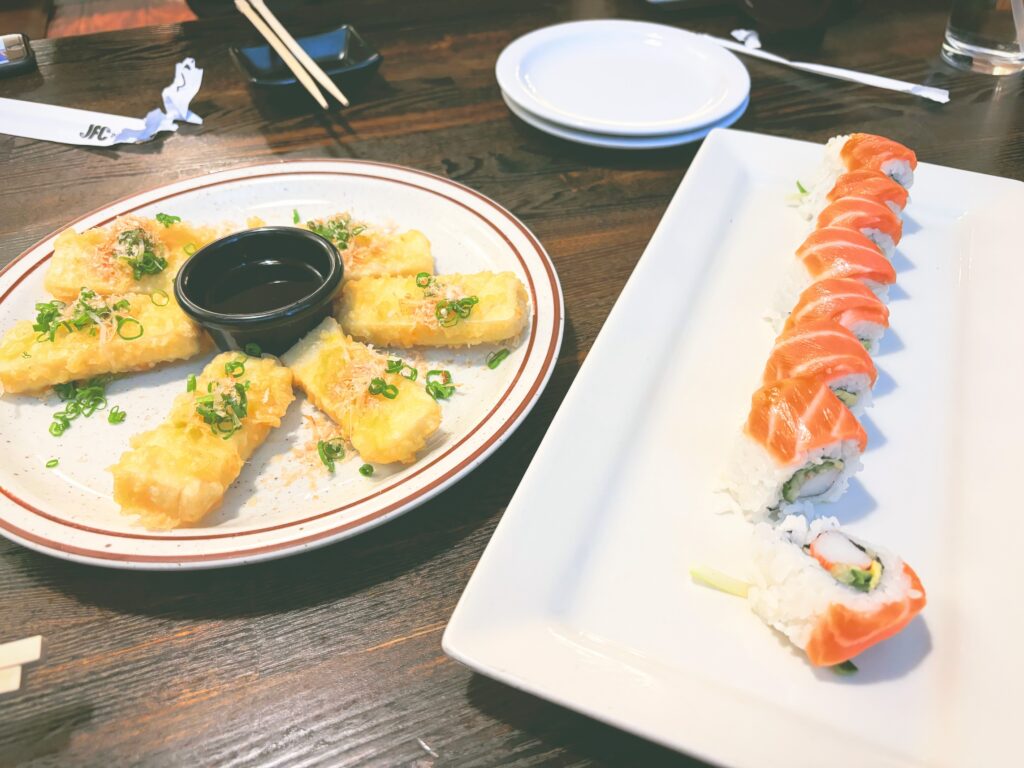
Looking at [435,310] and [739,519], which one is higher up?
[435,310]

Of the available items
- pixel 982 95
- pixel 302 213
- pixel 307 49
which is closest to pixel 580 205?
pixel 302 213

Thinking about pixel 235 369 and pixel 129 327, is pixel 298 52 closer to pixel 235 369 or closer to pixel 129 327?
pixel 129 327

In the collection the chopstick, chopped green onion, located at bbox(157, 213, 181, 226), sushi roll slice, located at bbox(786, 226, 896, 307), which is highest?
sushi roll slice, located at bbox(786, 226, 896, 307)

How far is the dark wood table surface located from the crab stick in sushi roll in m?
0.62

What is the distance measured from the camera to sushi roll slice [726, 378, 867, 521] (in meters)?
1.63

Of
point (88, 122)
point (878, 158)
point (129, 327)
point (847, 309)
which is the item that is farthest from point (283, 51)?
point (847, 309)

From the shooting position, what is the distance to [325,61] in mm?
3398

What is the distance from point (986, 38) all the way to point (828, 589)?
341 centimetres

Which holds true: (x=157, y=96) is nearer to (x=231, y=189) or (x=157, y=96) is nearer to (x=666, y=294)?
(x=231, y=189)

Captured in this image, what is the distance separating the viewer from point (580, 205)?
9.07ft

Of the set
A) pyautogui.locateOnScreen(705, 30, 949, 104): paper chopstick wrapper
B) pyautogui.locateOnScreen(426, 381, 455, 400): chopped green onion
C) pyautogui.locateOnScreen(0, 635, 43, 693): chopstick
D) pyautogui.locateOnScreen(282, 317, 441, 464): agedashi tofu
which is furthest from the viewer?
pyautogui.locateOnScreen(705, 30, 949, 104): paper chopstick wrapper

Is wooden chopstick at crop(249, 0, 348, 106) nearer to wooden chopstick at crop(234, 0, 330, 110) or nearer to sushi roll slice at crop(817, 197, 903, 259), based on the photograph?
wooden chopstick at crop(234, 0, 330, 110)

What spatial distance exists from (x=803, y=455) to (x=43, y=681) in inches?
66.6

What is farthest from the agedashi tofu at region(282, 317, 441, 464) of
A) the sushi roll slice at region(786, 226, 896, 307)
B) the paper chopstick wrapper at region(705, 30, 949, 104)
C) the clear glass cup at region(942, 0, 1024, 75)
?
the clear glass cup at region(942, 0, 1024, 75)
